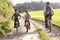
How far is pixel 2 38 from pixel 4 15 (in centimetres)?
696

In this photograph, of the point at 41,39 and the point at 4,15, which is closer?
the point at 41,39

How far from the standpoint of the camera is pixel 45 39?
48.3 ft

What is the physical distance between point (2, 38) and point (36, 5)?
9994 centimetres

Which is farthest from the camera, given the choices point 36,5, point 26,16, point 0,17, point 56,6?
point 56,6

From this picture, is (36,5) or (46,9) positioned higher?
(46,9)

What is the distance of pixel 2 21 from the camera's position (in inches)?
794

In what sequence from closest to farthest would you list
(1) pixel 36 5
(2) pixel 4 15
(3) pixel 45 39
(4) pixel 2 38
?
(3) pixel 45 39
(4) pixel 2 38
(2) pixel 4 15
(1) pixel 36 5

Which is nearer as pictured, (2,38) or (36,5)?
(2,38)

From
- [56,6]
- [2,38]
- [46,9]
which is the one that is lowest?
[56,6]

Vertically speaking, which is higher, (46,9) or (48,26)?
(46,9)

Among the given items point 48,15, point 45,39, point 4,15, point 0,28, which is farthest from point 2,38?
point 4,15

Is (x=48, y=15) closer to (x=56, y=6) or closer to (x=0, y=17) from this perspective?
(x=0, y=17)

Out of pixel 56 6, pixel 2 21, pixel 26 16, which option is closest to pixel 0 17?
pixel 2 21

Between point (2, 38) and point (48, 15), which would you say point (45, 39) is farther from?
point (48, 15)
